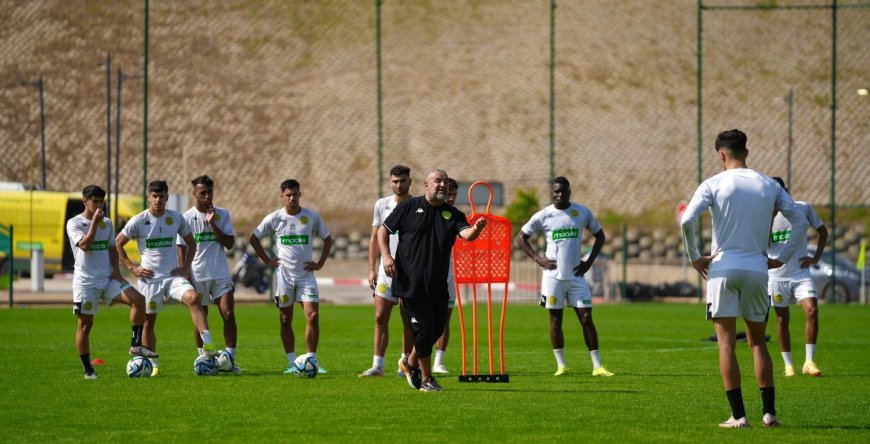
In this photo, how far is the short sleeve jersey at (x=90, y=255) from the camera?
14.5m

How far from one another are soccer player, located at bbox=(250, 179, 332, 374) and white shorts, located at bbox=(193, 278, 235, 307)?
0.57 metres

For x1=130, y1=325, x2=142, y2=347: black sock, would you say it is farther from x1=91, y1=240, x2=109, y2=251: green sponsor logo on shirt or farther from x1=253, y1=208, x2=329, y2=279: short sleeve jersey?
x1=253, y1=208, x2=329, y2=279: short sleeve jersey

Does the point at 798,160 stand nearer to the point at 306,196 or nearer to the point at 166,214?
the point at 306,196

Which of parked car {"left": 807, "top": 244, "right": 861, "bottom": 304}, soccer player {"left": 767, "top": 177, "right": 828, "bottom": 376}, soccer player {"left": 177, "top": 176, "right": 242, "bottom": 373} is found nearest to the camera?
soccer player {"left": 767, "top": 177, "right": 828, "bottom": 376}

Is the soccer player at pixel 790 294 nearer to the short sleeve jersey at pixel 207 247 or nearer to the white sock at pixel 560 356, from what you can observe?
the white sock at pixel 560 356

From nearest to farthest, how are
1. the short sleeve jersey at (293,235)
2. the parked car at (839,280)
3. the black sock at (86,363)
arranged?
1. the black sock at (86,363)
2. the short sleeve jersey at (293,235)
3. the parked car at (839,280)

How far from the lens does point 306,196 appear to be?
71438mm

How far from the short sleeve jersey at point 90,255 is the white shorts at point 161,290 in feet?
1.87

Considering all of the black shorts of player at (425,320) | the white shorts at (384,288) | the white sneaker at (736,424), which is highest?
the white shorts at (384,288)

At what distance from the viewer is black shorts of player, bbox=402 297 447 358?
12664 millimetres

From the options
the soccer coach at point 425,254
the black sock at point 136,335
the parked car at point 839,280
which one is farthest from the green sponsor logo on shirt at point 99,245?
the parked car at point 839,280

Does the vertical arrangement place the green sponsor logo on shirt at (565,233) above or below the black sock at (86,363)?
above

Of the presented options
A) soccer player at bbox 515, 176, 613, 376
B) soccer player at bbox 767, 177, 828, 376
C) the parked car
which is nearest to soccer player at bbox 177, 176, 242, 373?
soccer player at bbox 515, 176, 613, 376

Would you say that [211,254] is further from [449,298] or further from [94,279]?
[449,298]
